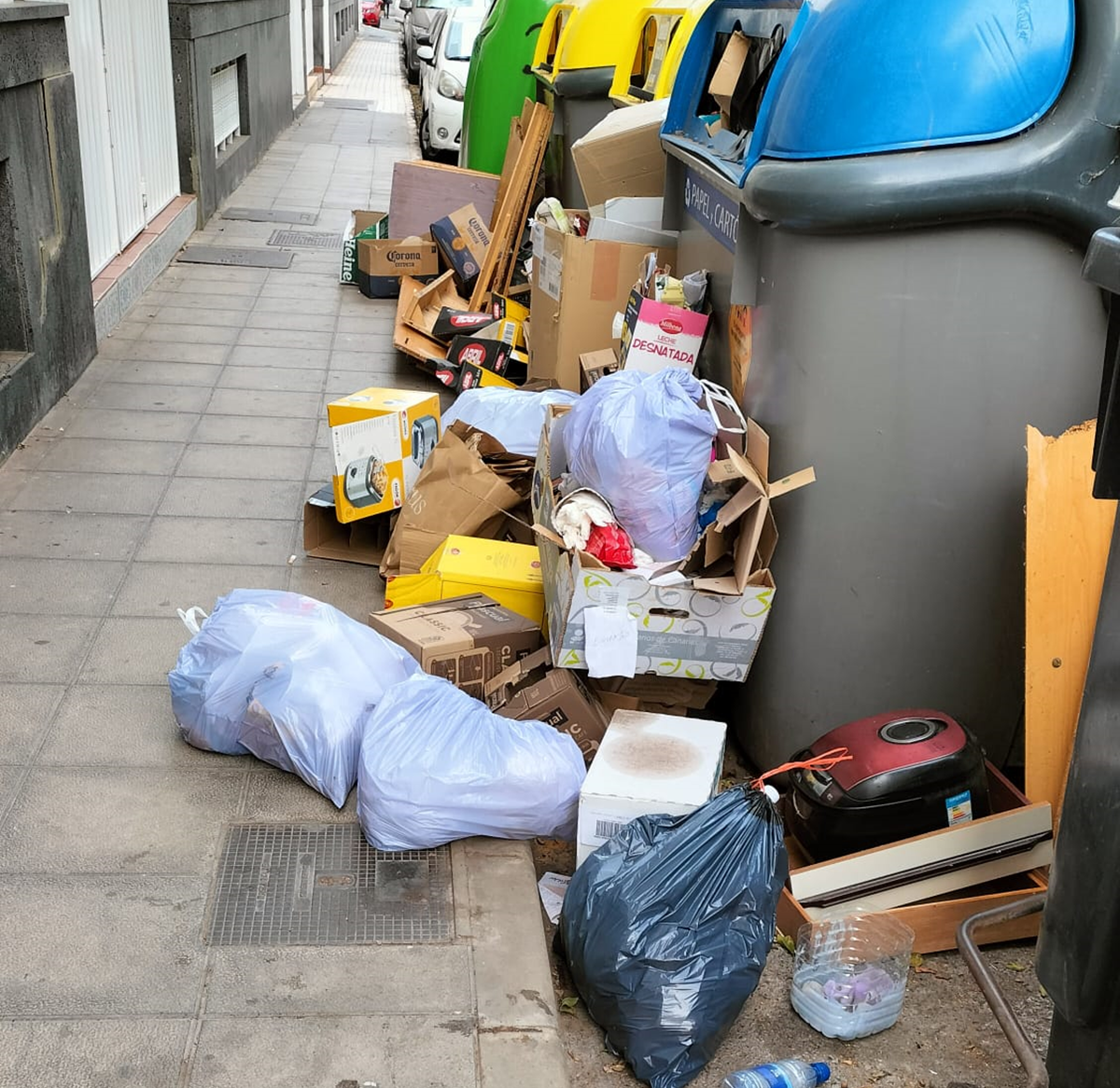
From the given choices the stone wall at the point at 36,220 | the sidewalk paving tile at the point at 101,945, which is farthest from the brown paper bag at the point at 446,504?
the stone wall at the point at 36,220

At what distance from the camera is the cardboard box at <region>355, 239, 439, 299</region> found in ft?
26.4

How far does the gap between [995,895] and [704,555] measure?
112 cm

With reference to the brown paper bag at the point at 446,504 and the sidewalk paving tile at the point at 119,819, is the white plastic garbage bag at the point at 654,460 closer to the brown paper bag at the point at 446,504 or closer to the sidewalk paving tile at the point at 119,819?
the brown paper bag at the point at 446,504

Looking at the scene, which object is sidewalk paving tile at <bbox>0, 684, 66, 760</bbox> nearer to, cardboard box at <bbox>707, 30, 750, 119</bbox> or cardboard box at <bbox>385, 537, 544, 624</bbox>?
cardboard box at <bbox>385, 537, 544, 624</bbox>

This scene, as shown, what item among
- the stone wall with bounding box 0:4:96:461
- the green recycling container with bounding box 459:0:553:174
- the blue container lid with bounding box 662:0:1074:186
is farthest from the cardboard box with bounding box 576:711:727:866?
the green recycling container with bounding box 459:0:553:174

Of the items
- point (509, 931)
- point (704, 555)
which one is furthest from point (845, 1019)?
point (704, 555)

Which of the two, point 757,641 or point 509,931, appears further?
point 757,641

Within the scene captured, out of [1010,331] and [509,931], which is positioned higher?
[1010,331]

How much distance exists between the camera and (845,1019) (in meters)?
2.73

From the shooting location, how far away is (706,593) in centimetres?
327

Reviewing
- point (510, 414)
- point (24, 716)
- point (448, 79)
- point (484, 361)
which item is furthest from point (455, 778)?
point (448, 79)

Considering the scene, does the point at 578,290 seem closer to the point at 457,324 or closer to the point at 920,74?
the point at 457,324

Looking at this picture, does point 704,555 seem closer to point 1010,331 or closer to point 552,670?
point 552,670

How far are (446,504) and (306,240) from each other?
6606 mm
